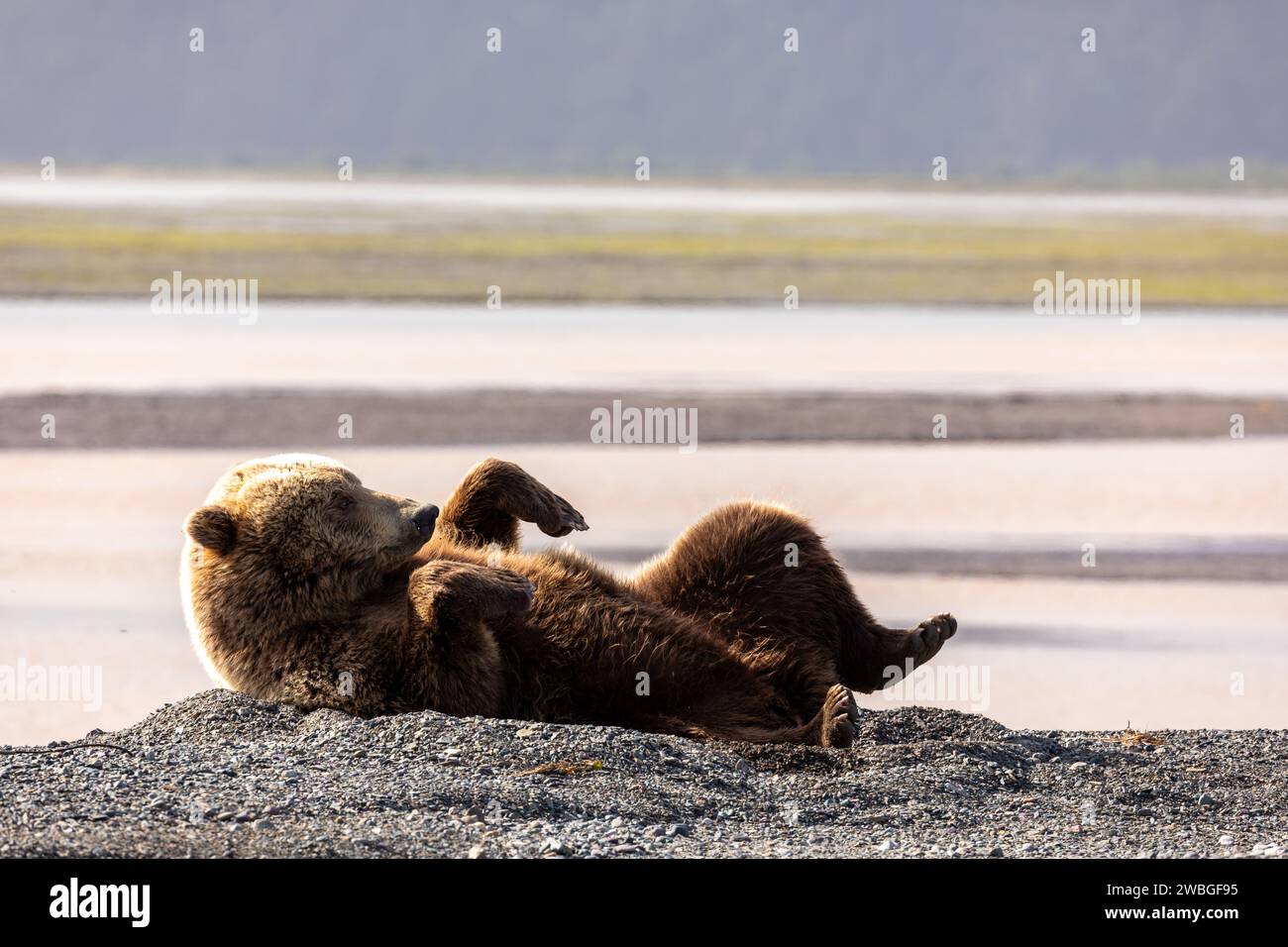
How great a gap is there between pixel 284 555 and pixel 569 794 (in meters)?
1.55

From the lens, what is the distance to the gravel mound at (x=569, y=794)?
203 inches

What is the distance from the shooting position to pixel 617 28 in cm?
16825

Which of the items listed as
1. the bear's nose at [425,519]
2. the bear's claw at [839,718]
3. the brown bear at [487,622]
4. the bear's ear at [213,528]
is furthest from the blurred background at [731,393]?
the bear's ear at [213,528]

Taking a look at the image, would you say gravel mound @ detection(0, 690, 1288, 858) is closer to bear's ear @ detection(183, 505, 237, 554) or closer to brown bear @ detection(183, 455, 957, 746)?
brown bear @ detection(183, 455, 957, 746)

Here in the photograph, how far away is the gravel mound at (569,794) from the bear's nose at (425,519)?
743 mm

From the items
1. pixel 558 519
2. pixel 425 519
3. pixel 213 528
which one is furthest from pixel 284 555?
pixel 558 519

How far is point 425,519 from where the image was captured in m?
6.38

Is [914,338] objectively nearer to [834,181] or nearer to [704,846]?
[704,846]

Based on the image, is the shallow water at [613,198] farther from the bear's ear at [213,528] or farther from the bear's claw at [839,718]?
the bear's claw at [839,718]

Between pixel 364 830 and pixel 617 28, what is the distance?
169230 mm

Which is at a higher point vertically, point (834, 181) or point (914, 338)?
point (834, 181)

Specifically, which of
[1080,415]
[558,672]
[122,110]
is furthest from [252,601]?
[122,110]

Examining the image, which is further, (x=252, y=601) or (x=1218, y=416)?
(x=1218, y=416)

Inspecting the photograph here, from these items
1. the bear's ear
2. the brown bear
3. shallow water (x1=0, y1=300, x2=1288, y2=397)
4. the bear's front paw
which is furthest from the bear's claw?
shallow water (x1=0, y1=300, x2=1288, y2=397)
